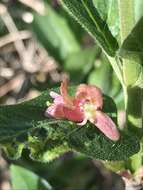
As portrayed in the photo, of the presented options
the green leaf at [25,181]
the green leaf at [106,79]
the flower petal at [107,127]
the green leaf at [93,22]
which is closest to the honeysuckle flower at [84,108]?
the flower petal at [107,127]

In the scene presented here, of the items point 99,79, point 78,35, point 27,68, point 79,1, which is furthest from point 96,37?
point 27,68

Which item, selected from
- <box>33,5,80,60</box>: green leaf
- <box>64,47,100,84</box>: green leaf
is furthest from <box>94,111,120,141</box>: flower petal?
<box>33,5,80,60</box>: green leaf

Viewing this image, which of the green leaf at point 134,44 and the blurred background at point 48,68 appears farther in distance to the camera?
the blurred background at point 48,68

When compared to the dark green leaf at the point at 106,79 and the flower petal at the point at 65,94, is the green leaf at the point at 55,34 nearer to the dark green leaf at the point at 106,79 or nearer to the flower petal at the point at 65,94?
the dark green leaf at the point at 106,79

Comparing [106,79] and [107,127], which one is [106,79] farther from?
[107,127]

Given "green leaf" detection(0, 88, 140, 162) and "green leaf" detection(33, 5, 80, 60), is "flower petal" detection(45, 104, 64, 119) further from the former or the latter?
"green leaf" detection(33, 5, 80, 60)

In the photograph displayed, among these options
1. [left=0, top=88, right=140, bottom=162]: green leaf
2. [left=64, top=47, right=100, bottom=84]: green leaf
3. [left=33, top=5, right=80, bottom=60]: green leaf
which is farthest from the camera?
[left=33, top=5, right=80, bottom=60]: green leaf

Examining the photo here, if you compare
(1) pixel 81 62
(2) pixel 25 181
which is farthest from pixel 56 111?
(1) pixel 81 62

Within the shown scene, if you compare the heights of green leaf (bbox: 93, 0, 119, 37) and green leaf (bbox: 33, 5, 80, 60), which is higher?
green leaf (bbox: 93, 0, 119, 37)
